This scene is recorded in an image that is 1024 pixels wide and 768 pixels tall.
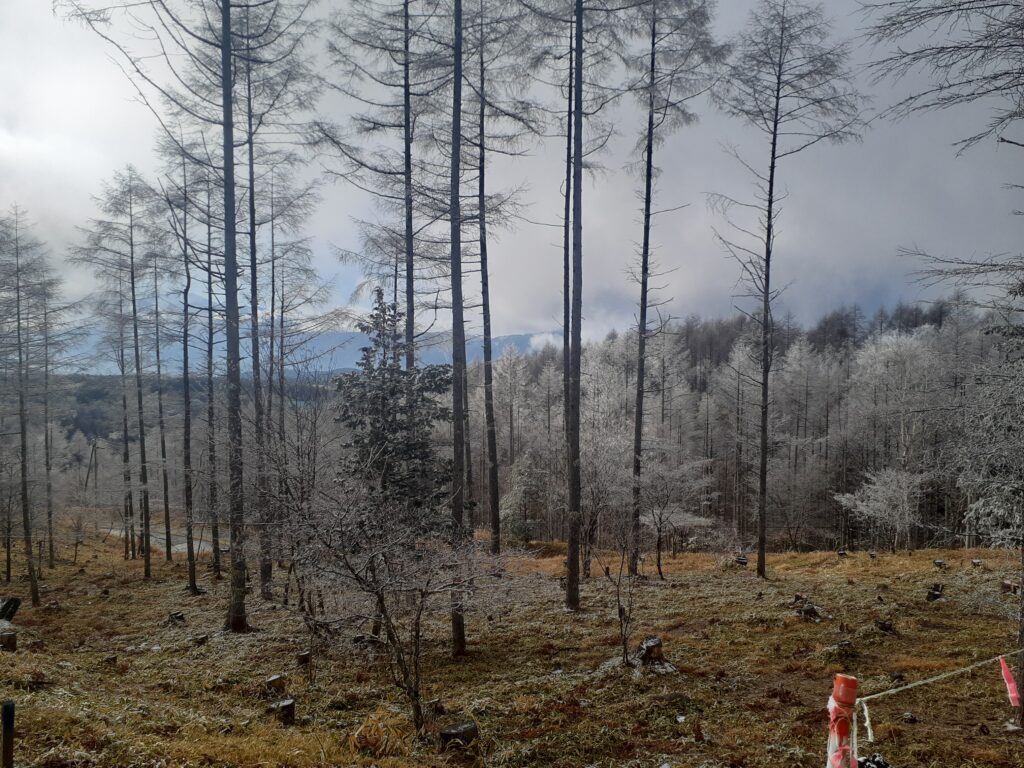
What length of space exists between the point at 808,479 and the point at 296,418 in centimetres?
3317

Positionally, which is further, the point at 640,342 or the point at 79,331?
the point at 79,331

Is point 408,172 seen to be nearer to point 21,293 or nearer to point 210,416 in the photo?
→ point 210,416

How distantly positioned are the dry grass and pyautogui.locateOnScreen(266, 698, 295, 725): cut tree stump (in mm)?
157

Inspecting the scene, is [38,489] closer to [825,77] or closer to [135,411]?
[135,411]

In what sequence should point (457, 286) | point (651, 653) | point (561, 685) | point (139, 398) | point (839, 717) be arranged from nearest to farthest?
point (839, 717)
point (561, 685)
point (651, 653)
point (457, 286)
point (139, 398)

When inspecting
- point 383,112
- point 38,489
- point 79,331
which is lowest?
point 38,489

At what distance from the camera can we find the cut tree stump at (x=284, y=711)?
511 centimetres

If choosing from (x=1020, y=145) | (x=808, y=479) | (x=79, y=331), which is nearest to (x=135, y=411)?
(x=79, y=331)

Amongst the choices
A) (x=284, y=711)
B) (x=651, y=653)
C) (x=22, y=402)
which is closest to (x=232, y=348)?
(x=284, y=711)

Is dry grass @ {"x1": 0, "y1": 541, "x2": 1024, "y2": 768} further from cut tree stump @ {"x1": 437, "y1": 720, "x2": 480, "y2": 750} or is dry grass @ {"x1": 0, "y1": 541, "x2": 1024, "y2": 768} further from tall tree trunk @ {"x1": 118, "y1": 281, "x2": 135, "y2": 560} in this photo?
tall tree trunk @ {"x1": 118, "y1": 281, "x2": 135, "y2": 560}

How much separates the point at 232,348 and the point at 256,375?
2.75 feet

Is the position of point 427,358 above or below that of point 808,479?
above

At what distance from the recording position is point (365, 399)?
302 inches

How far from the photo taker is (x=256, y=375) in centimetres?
930
